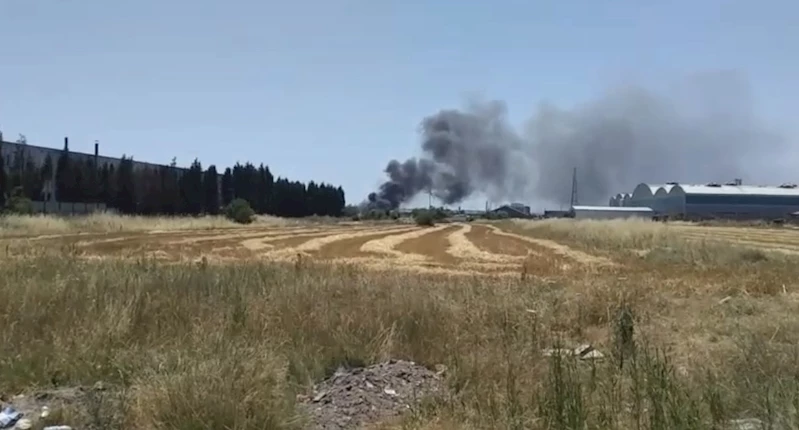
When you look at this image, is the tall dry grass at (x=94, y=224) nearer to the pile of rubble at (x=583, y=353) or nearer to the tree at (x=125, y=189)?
the tree at (x=125, y=189)

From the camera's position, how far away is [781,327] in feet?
34.9

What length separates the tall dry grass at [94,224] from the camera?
172 feet

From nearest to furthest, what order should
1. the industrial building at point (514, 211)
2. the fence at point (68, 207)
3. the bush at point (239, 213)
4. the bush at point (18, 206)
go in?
the bush at point (18, 206), the fence at point (68, 207), the bush at point (239, 213), the industrial building at point (514, 211)

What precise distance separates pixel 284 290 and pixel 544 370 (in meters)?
4.74

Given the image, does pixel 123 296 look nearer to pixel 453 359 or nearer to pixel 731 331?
pixel 453 359

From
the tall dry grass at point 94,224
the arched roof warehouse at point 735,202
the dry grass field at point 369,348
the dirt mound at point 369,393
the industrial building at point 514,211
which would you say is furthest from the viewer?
the industrial building at point 514,211

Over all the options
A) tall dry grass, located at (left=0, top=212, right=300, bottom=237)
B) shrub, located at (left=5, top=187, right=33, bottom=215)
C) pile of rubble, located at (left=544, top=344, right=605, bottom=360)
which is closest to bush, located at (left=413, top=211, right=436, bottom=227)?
tall dry grass, located at (left=0, top=212, right=300, bottom=237)

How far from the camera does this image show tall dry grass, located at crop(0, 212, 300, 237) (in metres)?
52.4

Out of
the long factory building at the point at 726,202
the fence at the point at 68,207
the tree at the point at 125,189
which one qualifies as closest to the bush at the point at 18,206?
the fence at the point at 68,207

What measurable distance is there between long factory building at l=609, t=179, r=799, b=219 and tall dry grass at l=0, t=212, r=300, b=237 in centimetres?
8293

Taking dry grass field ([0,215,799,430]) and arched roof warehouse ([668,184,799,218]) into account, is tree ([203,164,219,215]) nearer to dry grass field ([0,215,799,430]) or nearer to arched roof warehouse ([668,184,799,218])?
arched roof warehouse ([668,184,799,218])

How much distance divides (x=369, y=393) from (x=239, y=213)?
82.9 meters

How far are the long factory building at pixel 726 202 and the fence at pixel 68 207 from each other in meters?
92.7

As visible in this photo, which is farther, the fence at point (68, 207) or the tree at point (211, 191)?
the tree at point (211, 191)
